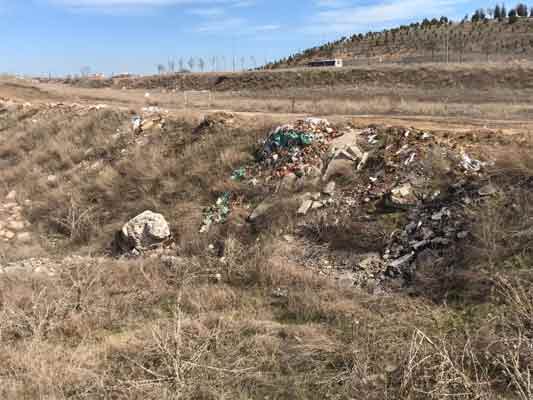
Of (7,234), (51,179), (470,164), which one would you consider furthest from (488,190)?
(51,179)

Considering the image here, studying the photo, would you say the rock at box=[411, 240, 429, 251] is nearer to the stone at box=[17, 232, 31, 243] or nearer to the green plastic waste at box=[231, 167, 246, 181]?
the green plastic waste at box=[231, 167, 246, 181]

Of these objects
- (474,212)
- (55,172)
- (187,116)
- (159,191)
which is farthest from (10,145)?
(474,212)

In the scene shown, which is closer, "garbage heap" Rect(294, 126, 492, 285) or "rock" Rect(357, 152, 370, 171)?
"garbage heap" Rect(294, 126, 492, 285)

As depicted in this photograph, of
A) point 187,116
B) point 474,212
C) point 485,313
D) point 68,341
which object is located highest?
point 187,116

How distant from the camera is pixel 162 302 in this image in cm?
721

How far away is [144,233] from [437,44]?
5203 centimetres

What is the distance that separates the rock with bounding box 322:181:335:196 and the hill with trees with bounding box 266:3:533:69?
125 ft

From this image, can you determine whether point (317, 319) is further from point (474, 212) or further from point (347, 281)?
point (474, 212)

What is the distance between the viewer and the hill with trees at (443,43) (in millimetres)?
46625

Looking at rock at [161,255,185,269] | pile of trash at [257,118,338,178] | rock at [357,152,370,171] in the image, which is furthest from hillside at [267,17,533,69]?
rock at [161,255,185,269]

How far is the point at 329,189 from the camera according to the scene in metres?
9.45

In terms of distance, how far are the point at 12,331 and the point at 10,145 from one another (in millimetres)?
14152

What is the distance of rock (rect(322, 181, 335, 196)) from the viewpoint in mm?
9398

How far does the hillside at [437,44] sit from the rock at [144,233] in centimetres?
3991
